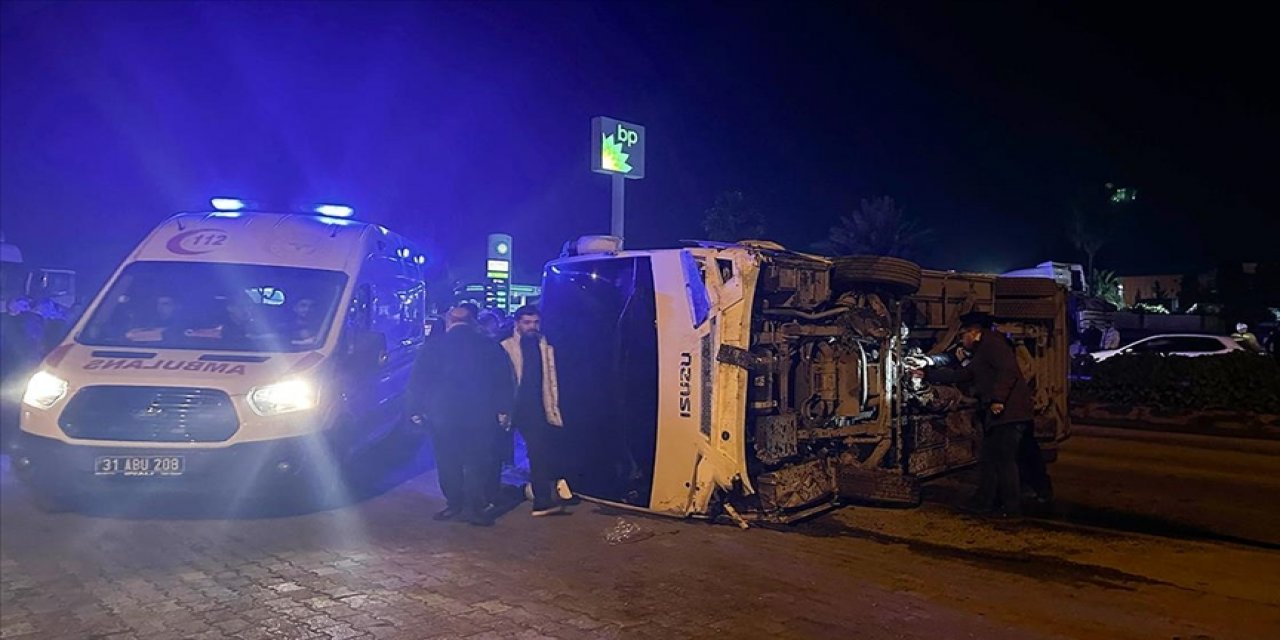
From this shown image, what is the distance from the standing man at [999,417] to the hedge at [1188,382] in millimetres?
6315

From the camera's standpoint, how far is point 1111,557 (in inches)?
246

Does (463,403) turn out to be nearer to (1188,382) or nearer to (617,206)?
(617,206)

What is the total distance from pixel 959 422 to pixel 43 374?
307 inches

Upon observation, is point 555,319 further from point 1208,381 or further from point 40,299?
point 1208,381

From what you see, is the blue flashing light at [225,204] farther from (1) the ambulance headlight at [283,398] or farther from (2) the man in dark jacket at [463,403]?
(2) the man in dark jacket at [463,403]

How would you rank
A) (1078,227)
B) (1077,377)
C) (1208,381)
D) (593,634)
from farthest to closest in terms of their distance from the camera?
1. (1078,227)
2. (1077,377)
3. (1208,381)
4. (593,634)

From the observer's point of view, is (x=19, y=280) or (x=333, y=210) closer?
(x=333, y=210)

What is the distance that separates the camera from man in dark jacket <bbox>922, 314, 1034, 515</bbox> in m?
7.46

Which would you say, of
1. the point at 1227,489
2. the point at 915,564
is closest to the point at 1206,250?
the point at 1227,489

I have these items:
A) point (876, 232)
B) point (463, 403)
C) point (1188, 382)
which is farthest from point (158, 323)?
point (876, 232)

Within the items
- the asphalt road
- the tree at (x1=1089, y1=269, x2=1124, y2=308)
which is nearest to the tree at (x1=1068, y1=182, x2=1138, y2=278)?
the tree at (x1=1089, y1=269, x2=1124, y2=308)

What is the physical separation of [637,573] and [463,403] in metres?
2.12

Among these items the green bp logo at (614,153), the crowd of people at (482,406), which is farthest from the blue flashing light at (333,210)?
the green bp logo at (614,153)

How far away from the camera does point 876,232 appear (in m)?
37.7
